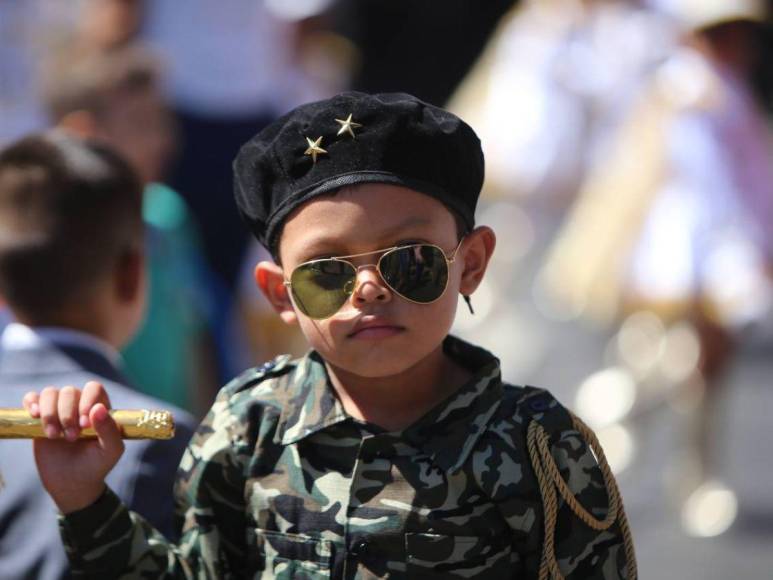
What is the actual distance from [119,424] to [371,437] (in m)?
0.39

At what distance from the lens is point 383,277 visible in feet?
8.11

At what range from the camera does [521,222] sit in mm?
10391

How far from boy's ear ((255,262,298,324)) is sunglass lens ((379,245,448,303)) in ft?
0.76

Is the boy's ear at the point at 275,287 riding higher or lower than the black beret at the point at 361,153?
lower

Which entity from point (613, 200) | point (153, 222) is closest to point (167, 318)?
point (153, 222)

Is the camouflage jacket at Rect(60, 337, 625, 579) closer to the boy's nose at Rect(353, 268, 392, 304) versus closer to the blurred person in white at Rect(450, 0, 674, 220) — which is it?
the boy's nose at Rect(353, 268, 392, 304)

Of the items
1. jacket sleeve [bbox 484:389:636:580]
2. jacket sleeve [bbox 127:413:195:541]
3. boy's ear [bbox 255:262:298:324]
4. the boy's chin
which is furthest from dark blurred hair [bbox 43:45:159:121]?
jacket sleeve [bbox 484:389:636:580]

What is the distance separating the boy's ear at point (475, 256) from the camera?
2633mm

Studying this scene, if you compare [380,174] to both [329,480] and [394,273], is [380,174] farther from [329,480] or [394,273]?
[329,480]

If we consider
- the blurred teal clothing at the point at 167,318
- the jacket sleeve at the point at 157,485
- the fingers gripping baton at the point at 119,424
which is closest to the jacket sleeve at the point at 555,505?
the fingers gripping baton at the point at 119,424

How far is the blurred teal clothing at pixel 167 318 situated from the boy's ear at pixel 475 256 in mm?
1846

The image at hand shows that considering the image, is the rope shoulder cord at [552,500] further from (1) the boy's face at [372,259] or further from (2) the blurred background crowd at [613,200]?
(2) the blurred background crowd at [613,200]

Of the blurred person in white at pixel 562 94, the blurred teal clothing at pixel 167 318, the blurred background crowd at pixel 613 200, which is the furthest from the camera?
the blurred person in white at pixel 562 94

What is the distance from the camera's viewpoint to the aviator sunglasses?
8.13ft
